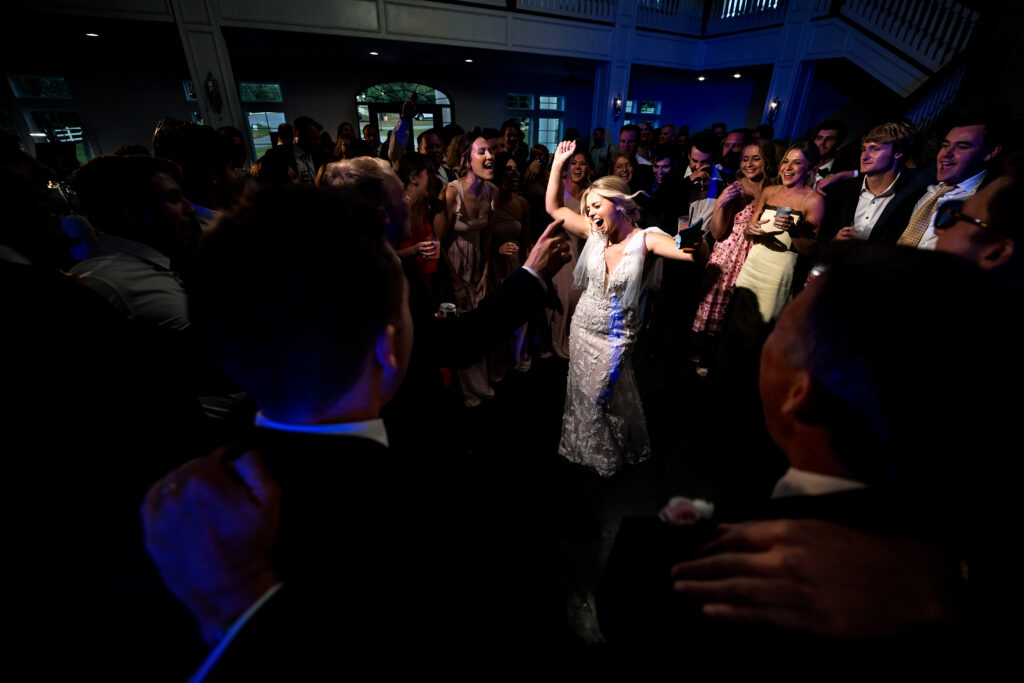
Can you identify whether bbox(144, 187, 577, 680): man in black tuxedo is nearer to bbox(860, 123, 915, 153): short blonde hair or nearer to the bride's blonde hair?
the bride's blonde hair

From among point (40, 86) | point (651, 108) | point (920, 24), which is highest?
point (920, 24)

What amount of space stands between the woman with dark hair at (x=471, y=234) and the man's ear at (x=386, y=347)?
265cm

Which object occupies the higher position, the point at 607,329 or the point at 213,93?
the point at 213,93

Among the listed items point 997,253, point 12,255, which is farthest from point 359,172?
point 997,253

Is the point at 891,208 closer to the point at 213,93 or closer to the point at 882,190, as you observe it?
the point at 882,190

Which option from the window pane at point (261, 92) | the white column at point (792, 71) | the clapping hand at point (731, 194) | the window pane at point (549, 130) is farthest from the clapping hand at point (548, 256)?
the window pane at point (549, 130)

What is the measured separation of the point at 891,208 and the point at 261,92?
13762 mm

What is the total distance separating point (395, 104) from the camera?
12594 mm

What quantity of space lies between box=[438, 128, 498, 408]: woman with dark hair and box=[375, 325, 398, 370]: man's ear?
2.65m

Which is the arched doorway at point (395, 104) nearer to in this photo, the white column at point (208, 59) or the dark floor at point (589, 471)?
the white column at point (208, 59)

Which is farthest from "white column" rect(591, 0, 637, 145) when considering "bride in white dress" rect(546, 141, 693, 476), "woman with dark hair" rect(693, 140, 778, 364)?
"bride in white dress" rect(546, 141, 693, 476)

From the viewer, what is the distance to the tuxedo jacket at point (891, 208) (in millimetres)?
3121

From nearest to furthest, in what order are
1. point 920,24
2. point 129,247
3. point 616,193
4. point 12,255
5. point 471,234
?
point 12,255
point 129,247
point 616,193
point 471,234
point 920,24

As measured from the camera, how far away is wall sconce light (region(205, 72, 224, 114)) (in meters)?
7.30
